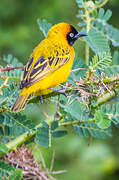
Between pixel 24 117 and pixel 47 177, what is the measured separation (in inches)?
31.0

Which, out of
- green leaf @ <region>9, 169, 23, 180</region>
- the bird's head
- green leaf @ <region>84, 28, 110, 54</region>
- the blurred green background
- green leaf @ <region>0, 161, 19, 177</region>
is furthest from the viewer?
the blurred green background

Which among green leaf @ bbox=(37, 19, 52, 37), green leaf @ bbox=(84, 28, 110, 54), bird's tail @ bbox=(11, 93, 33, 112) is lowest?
bird's tail @ bbox=(11, 93, 33, 112)

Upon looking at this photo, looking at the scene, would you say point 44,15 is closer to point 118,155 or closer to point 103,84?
point 118,155

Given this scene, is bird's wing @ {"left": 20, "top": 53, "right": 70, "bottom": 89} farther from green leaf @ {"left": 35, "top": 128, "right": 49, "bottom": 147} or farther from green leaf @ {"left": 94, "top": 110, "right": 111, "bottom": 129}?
green leaf @ {"left": 94, "top": 110, "right": 111, "bottom": 129}

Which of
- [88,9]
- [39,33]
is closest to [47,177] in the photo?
[88,9]

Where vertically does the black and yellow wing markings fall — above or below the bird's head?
below

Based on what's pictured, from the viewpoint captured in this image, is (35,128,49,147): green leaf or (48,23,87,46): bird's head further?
(48,23,87,46): bird's head

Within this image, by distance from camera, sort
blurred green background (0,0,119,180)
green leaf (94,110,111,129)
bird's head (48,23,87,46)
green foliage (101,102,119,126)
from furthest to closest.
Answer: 1. blurred green background (0,0,119,180)
2. bird's head (48,23,87,46)
3. green foliage (101,102,119,126)
4. green leaf (94,110,111,129)

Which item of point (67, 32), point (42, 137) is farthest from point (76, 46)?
point (42, 137)

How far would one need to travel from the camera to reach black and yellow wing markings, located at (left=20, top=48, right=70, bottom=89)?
2.76 meters

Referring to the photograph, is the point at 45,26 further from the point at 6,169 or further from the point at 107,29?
the point at 6,169

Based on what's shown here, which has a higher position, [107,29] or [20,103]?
[107,29]

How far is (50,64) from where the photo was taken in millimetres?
3092

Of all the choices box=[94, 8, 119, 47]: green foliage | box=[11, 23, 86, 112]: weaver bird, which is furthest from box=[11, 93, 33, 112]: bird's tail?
box=[94, 8, 119, 47]: green foliage
